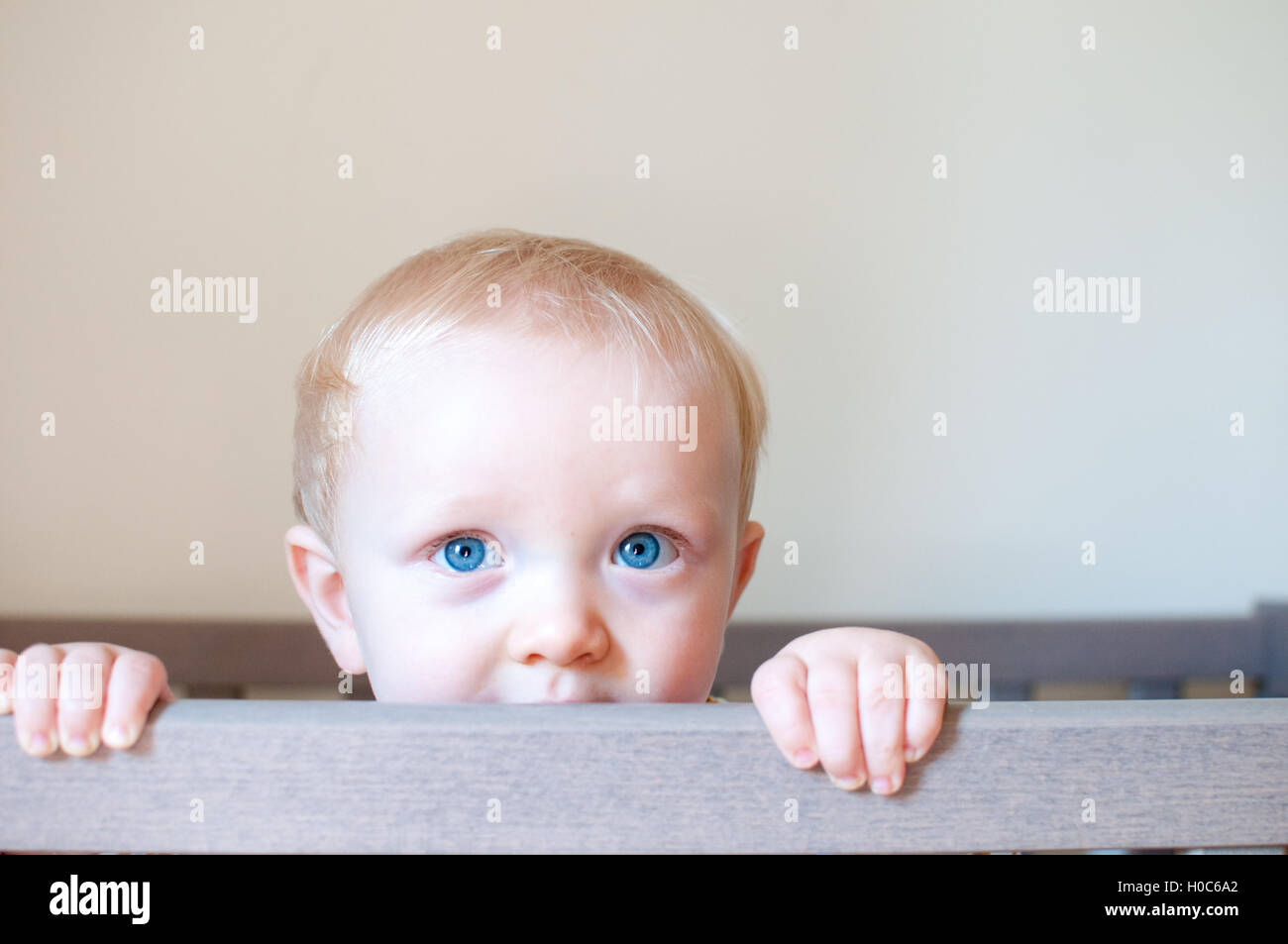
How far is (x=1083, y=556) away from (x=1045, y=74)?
0.76 m

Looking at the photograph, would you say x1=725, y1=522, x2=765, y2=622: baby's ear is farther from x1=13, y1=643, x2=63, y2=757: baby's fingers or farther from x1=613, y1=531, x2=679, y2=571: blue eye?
x1=13, y1=643, x2=63, y2=757: baby's fingers

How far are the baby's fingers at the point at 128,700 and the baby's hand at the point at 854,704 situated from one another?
0.28 m

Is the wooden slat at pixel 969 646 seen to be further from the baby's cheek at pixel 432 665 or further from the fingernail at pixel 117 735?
Result: the fingernail at pixel 117 735

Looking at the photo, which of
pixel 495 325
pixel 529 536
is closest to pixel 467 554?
pixel 529 536

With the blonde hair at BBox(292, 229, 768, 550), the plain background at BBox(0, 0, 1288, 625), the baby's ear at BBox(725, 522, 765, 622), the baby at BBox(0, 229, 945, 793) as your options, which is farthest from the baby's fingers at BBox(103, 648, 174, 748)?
the plain background at BBox(0, 0, 1288, 625)

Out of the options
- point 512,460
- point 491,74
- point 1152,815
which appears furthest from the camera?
point 491,74

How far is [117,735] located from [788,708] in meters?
0.30

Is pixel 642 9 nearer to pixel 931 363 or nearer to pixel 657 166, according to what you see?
pixel 657 166

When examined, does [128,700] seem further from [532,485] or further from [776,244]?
[776,244]

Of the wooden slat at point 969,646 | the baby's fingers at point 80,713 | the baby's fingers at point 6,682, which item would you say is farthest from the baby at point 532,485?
the wooden slat at point 969,646

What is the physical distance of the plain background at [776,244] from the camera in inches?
60.3

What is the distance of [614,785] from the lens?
0.45m

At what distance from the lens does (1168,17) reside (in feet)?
5.35

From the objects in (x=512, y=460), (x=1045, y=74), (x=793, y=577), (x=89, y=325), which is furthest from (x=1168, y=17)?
(x=89, y=325)
